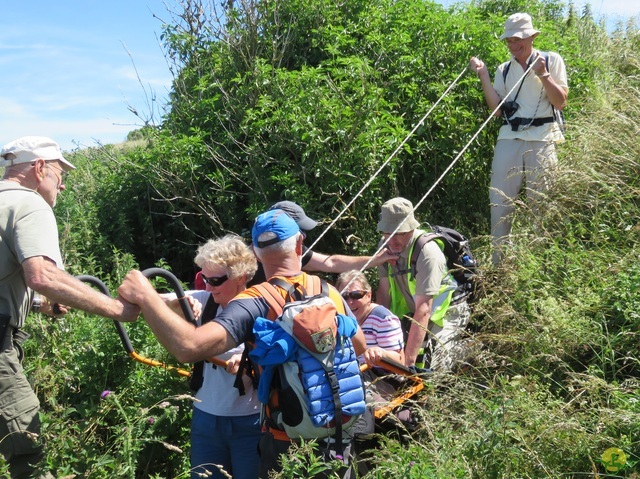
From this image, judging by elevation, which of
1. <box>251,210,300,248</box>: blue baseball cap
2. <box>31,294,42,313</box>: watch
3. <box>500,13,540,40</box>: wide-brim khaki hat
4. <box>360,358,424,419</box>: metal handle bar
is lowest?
<box>360,358,424,419</box>: metal handle bar

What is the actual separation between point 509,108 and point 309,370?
4.23m

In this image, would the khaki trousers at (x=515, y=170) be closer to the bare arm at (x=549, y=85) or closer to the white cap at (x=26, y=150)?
the bare arm at (x=549, y=85)

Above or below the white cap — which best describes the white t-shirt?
below

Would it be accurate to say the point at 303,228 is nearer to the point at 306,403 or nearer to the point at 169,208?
the point at 306,403

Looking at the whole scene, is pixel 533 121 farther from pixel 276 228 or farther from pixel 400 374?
pixel 276 228

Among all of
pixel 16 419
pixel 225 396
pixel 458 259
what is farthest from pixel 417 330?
pixel 16 419

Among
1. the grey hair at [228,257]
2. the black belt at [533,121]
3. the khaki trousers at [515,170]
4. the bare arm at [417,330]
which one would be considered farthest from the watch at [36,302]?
the black belt at [533,121]

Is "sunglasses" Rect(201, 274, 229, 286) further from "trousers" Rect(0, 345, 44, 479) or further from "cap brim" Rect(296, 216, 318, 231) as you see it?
"trousers" Rect(0, 345, 44, 479)

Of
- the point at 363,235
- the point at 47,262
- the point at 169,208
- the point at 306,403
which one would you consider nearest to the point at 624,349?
the point at 306,403

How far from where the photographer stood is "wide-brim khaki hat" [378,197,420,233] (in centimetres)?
526

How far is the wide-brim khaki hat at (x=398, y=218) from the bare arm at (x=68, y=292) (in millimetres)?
2246

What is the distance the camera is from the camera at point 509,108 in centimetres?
679

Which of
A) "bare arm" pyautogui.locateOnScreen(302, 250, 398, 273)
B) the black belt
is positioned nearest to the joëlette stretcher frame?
"bare arm" pyautogui.locateOnScreen(302, 250, 398, 273)

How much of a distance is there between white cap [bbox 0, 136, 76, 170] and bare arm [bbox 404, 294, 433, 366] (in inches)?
97.7
